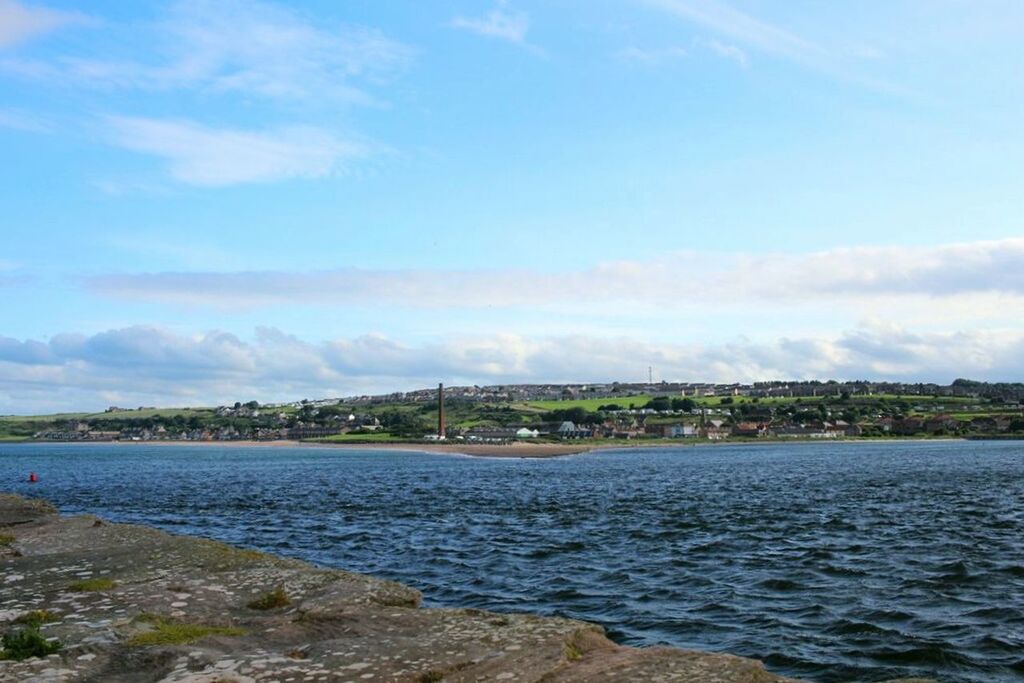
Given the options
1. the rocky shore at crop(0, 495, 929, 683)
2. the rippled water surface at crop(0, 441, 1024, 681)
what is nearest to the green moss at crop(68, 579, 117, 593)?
the rocky shore at crop(0, 495, 929, 683)

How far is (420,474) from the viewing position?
92.1 meters

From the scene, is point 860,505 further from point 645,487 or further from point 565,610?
point 565,610

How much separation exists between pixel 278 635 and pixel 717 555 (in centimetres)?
1867

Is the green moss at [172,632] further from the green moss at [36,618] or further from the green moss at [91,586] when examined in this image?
the green moss at [91,586]

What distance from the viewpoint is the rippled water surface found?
1780cm

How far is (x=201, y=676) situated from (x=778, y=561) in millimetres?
20557

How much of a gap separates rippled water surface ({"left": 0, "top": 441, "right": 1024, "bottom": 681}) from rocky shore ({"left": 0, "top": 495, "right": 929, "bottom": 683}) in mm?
5250

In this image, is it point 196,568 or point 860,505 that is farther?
point 860,505

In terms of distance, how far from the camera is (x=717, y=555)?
29.0 meters

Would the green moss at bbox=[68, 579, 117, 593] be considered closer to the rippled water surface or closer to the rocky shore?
the rocky shore

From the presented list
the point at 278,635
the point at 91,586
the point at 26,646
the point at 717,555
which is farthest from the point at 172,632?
the point at 717,555

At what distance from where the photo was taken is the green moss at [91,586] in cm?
1742

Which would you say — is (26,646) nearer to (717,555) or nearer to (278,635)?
(278,635)

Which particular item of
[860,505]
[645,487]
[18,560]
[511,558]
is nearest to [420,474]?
[645,487]
